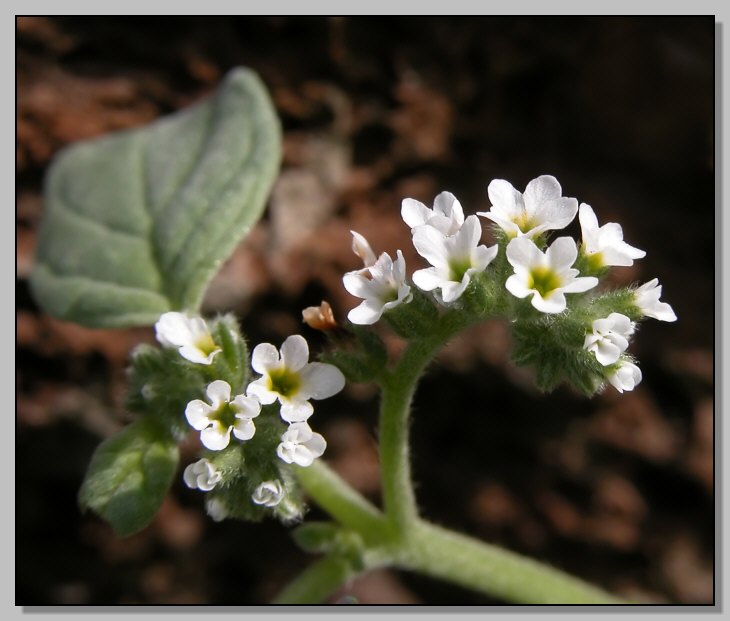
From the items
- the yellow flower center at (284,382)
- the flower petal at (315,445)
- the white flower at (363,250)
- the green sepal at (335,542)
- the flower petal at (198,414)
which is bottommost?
the green sepal at (335,542)

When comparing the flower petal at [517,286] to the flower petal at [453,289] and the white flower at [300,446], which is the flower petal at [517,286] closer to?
the flower petal at [453,289]

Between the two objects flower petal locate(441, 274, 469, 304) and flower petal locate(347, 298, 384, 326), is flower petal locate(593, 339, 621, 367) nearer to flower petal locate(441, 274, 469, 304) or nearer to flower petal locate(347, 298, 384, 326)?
flower petal locate(441, 274, 469, 304)

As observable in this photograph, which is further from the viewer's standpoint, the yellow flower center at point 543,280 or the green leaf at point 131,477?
the green leaf at point 131,477

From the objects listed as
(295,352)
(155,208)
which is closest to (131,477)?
(295,352)

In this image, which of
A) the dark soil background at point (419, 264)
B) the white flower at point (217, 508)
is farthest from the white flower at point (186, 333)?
the dark soil background at point (419, 264)

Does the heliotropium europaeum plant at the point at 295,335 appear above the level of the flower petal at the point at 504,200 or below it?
below

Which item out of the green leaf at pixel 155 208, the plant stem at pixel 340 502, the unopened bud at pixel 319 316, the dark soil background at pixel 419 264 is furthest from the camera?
the dark soil background at pixel 419 264

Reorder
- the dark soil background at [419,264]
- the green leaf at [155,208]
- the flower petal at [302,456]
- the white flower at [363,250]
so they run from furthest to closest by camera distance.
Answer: the dark soil background at [419,264] < the green leaf at [155,208] < the white flower at [363,250] < the flower petal at [302,456]

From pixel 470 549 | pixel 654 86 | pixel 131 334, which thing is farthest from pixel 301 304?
pixel 654 86
